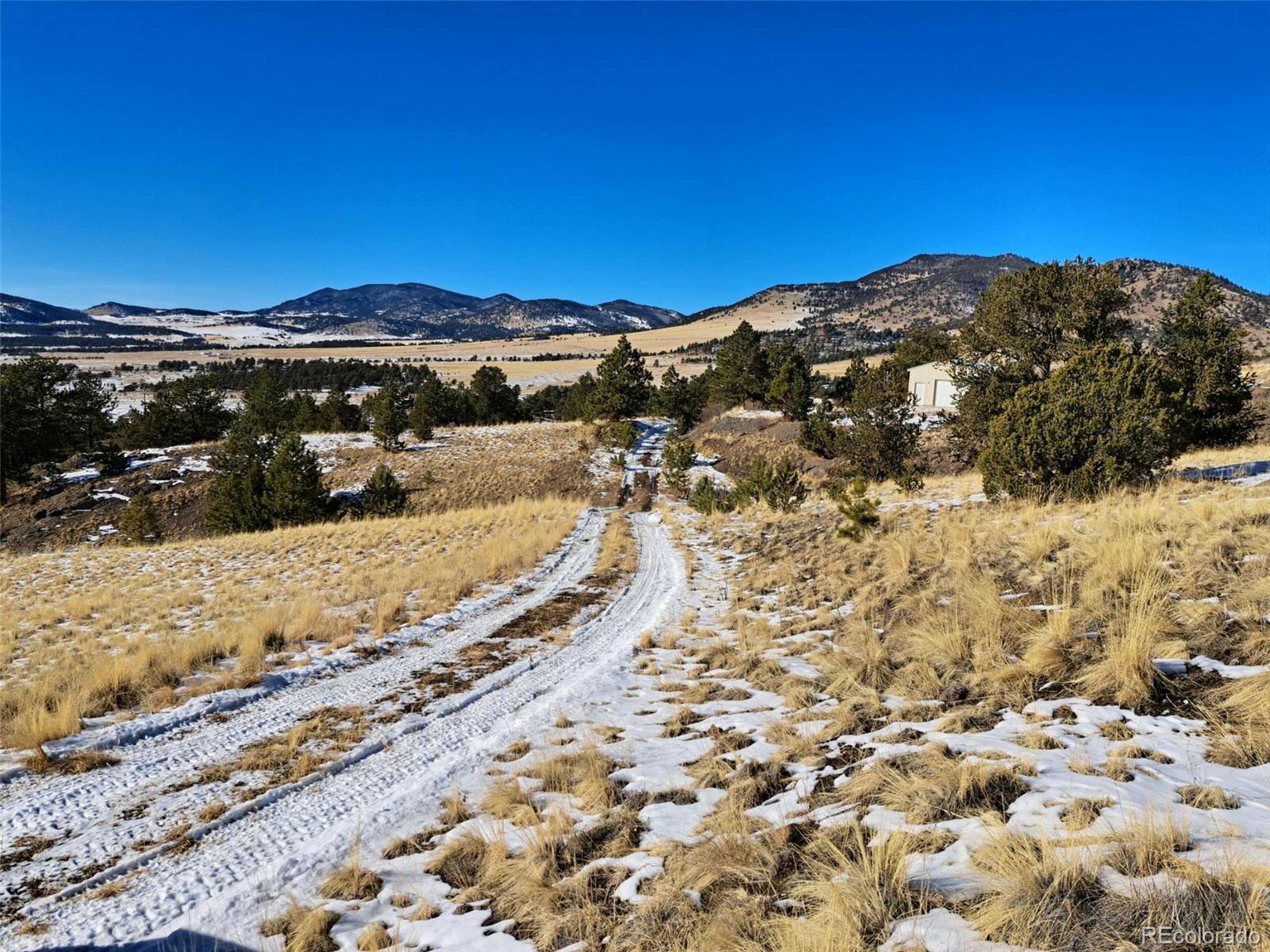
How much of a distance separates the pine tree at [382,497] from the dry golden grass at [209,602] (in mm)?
6975

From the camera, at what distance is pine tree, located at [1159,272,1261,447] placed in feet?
66.7

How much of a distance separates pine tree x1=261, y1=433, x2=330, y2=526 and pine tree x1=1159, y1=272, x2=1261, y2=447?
117 ft

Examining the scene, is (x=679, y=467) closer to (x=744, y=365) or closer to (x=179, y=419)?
(x=744, y=365)

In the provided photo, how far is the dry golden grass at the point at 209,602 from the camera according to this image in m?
6.94

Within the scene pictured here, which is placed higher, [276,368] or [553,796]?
[276,368]

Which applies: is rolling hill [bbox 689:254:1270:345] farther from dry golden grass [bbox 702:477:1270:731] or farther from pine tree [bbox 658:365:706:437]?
dry golden grass [bbox 702:477:1270:731]

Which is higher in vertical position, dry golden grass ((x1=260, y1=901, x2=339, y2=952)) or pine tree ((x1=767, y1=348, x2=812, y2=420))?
pine tree ((x1=767, y1=348, x2=812, y2=420))

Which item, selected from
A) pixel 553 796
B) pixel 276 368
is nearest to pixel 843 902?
pixel 553 796

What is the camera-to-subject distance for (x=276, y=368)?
130375 mm

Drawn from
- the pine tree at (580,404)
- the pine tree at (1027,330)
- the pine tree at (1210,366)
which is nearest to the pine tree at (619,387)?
the pine tree at (580,404)

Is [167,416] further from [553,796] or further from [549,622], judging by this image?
[553,796]

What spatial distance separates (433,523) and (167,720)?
1726cm

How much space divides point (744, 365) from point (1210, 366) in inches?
1410

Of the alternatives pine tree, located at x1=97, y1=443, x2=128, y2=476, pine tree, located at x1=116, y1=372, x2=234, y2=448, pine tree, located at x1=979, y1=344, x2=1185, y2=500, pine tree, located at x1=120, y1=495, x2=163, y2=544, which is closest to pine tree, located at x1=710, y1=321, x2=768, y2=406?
pine tree, located at x1=979, y1=344, x2=1185, y2=500
